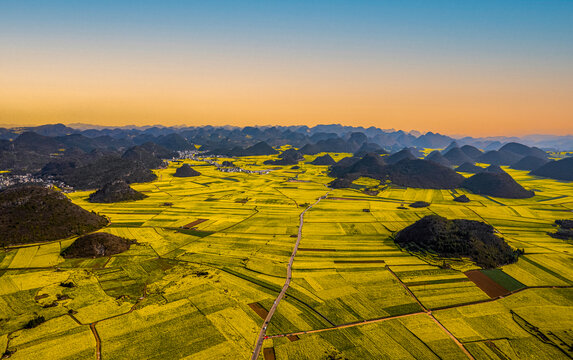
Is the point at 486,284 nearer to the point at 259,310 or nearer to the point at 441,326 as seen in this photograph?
the point at 441,326

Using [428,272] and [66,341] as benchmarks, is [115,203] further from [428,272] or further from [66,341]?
[428,272]

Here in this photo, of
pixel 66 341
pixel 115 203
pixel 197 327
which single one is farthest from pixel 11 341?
pixel 115 203

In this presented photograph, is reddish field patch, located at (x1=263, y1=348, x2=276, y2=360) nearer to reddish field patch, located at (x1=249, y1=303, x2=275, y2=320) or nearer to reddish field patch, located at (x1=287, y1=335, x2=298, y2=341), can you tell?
reddish field patch, located at (x1=287, y1=335, x2=298, y2=341)

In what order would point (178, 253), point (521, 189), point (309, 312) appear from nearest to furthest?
point (309, 312) → point (178, 253) → point (521, 189)

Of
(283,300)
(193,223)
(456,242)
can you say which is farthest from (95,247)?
(456,242)

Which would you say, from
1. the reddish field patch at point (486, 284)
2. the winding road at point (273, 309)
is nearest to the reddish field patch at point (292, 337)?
the winding road at point (273, 309)

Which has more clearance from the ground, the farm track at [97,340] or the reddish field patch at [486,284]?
the reddish field patch at [486,284]

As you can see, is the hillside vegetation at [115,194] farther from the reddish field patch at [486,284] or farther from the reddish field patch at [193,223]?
the reddish field patch at [486,284]
